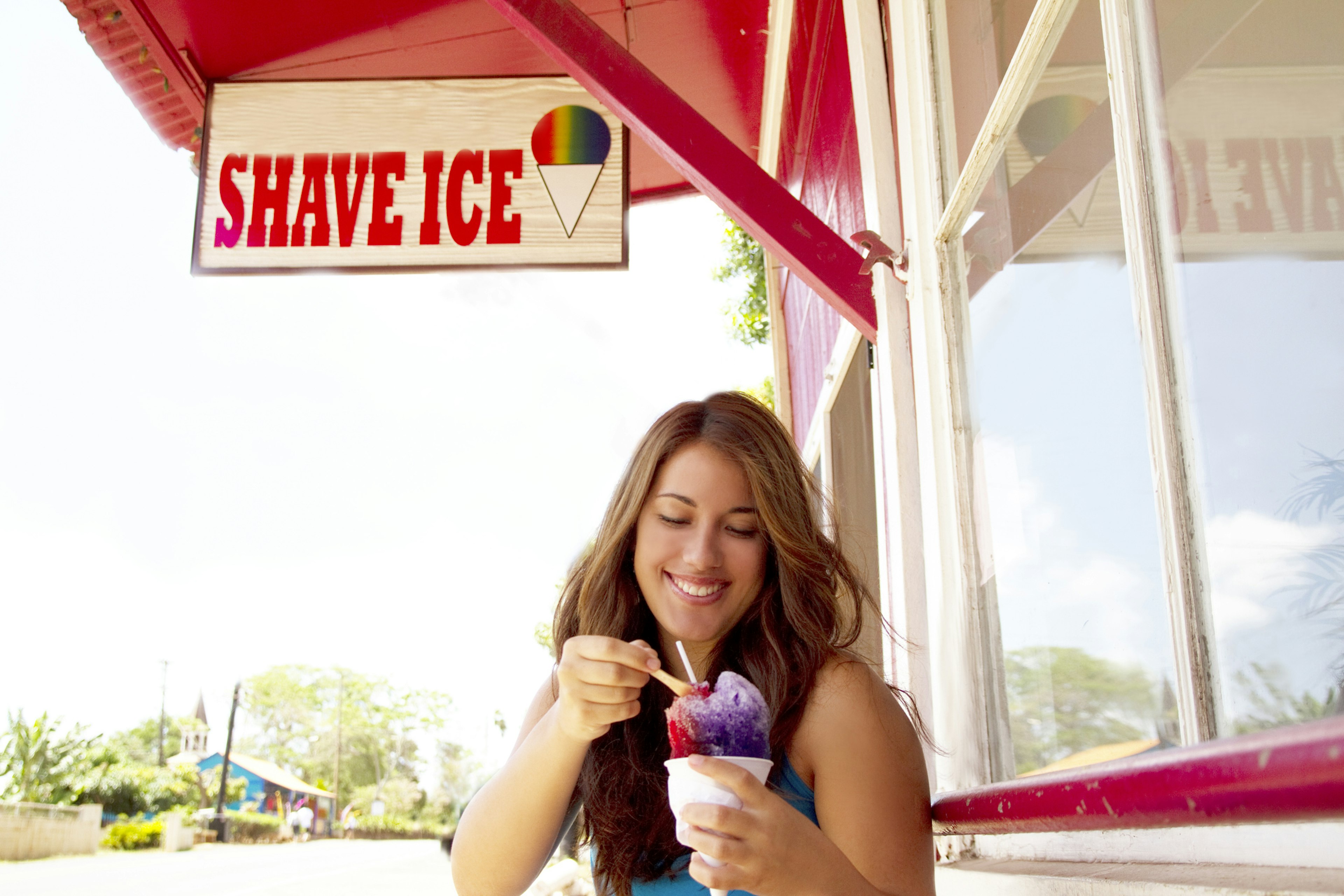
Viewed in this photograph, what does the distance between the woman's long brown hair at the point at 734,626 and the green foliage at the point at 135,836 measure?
37.7m

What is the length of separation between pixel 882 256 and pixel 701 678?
3.83 ft

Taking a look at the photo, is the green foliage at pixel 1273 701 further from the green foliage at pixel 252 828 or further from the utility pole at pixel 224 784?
the green foliage at pixel 252 828

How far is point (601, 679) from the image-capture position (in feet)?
4.26

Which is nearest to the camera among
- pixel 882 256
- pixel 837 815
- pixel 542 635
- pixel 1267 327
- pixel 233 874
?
pixel 1267 327

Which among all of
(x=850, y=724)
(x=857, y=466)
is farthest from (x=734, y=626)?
(x=857, y=466)

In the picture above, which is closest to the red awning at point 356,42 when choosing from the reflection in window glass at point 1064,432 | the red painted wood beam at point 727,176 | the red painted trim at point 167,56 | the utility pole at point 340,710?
the red painted trim at point 167,56

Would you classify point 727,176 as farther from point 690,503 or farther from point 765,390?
point 765,390

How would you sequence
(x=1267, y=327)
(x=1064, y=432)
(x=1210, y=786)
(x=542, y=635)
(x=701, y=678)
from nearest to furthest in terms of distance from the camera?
1. (x=1210, y=786)
2. (x=1267, y=327)
3. (x=1064, y=432)
4. (x=701, y=678)
5. (x=542, y=635)

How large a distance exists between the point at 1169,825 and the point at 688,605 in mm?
907

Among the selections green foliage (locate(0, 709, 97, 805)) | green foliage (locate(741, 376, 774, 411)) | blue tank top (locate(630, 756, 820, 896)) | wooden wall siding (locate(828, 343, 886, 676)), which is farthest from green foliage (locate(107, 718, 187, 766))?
blue tank top (locate(630, 756, 820, 896))

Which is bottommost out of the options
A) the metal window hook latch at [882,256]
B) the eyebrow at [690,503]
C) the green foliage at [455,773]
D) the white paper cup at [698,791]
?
the green foliage at [455,773]

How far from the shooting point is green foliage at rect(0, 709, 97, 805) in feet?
125

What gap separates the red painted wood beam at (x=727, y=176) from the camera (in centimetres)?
255

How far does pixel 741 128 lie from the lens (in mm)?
6543
